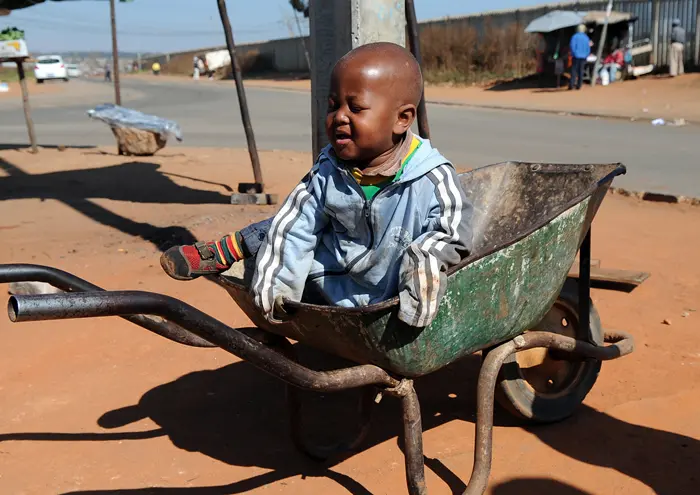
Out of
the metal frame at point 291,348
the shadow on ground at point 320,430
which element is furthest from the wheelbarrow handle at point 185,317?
the shadow on ground at point 320,430

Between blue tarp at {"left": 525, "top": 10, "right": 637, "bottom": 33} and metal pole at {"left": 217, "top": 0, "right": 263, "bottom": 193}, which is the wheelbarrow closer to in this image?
metal pole at {"left": 217, "top": 0, "right": 263, "bottom": 193}

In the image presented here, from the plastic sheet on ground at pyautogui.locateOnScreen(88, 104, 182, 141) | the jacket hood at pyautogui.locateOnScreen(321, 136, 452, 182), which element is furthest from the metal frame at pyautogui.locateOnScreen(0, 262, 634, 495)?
the plastic sheet on ground at pyautogui.locateOnScreen(88, 104, 182, 141)

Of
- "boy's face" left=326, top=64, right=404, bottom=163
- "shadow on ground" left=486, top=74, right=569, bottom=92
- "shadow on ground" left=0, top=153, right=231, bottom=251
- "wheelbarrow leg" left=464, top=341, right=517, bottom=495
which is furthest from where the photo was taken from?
"shadow on ground" left=486, top=74, right=569, bottom=92

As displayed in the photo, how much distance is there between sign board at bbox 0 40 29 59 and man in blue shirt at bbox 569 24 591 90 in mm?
15901

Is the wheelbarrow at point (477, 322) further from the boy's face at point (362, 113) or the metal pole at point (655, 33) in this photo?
the metal pole at point (655, 33)

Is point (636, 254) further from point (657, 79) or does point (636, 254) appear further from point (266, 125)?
point (657, 79)

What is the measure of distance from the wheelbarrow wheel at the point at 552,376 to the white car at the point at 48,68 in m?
48.7

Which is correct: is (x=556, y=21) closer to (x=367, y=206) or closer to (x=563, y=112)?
(x=563, y=112)

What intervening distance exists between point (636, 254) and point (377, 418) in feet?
9.46

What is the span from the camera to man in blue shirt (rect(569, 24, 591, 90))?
21969 mm

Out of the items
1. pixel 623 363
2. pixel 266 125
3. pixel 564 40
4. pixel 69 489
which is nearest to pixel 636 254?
pixel 623 363

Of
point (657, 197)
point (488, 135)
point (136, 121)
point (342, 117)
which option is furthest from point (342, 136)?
point (488, 135)

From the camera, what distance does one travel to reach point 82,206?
736 cm

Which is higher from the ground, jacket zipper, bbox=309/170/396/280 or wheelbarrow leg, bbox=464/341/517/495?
jacket zipper, bbox=309/170/396/280
